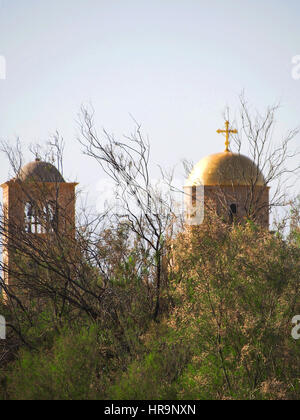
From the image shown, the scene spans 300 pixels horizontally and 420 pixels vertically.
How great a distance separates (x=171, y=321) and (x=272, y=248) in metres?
1.45

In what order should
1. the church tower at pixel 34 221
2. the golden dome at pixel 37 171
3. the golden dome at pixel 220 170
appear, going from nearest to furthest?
the church tower at pixel 34 221 → the golden dome at pixel 37 171 → the golden dome at pixel 220 170

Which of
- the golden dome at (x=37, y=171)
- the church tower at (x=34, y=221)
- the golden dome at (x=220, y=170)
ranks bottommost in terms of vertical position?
the church tower at (x=34, y=221)

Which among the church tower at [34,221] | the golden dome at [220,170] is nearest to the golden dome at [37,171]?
the church tower at [34,221]

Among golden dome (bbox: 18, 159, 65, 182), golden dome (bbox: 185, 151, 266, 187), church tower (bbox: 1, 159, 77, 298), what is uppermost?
golden dome (bbox: 185, 151, 266, 187)

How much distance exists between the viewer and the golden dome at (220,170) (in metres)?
20.3

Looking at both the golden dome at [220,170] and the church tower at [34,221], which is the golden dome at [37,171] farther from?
the golden dome at [220,170]

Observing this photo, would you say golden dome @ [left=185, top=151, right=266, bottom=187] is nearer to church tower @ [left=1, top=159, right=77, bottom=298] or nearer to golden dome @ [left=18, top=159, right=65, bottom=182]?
golden dome @ [left=18, top=159, right=65, bottom=182]

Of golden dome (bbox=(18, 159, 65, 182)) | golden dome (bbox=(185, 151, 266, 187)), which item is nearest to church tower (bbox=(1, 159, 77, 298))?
golden dome (bbox=(18, 159, 65, 182))

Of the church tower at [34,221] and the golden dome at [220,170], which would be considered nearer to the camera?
the church tower at [34,221]

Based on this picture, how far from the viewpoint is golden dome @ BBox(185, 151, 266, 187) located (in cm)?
2033

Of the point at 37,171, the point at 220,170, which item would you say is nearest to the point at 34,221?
the point at 37,171
